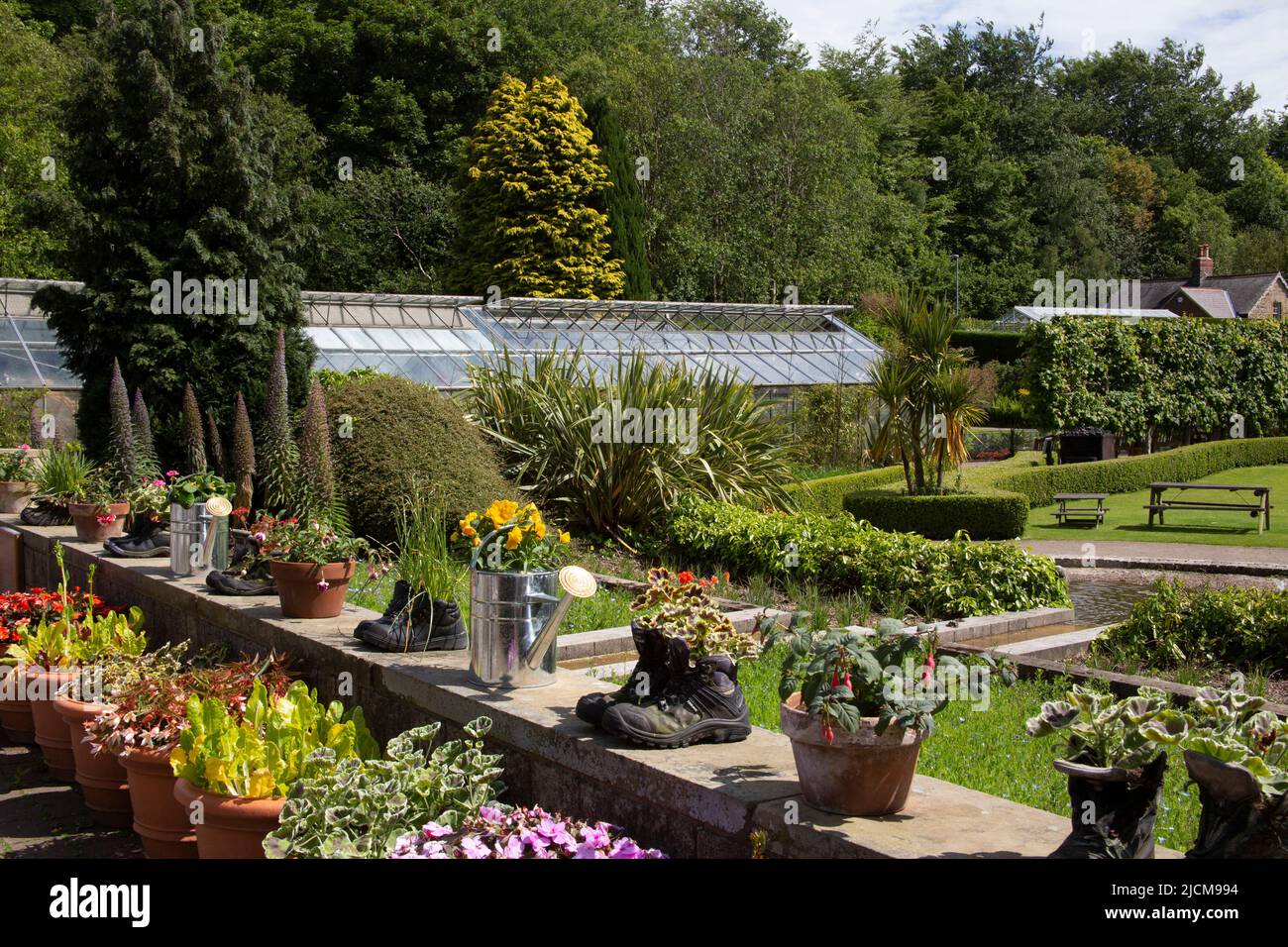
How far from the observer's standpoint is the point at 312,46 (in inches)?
1243

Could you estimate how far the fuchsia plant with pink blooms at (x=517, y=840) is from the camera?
8.68 ft

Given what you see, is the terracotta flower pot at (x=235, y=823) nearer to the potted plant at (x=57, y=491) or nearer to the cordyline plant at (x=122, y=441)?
the cordyline plant at (x=122, y=441)

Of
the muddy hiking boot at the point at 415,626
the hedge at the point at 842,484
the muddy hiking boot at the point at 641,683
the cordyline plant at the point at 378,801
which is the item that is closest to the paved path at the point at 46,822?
the muddy hiking boot at the point at 415,626

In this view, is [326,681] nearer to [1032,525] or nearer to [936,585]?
[936,585]

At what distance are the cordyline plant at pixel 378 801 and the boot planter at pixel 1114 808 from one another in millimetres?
1536

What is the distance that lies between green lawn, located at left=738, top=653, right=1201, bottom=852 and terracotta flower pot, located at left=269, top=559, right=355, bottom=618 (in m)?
1.80

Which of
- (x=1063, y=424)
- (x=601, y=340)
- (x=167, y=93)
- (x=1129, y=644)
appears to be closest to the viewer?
(x=1129, y=644)

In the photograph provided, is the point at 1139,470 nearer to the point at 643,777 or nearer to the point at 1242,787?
the point at 643,777

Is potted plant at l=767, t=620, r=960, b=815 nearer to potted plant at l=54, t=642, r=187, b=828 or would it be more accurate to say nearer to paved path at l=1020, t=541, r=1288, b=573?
potted plant at l=54, t=642, r=187, b=828

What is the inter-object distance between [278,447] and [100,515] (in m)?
1.28


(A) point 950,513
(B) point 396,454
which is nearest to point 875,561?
(B) point 396,454
